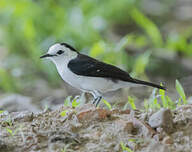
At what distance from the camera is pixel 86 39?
370 inches

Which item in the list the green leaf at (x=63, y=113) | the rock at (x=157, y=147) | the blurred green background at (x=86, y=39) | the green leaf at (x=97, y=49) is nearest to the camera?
the rock at (x=157, y=147)

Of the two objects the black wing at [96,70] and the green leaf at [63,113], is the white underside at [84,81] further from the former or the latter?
the green leaf at [63,113]

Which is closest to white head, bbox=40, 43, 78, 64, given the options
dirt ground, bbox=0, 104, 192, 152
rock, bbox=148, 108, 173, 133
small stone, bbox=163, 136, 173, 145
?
dirt ground, bbox=0, 104, 192, 152

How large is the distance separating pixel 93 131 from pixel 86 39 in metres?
5.47

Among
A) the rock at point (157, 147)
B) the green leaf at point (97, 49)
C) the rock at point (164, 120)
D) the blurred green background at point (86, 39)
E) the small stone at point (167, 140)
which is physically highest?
the blurred green background at point (86, 39)

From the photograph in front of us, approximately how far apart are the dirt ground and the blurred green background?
11.5 feet

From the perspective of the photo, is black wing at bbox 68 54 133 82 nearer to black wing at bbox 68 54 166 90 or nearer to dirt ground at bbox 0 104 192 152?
black wing at bbox 68 54 166 90

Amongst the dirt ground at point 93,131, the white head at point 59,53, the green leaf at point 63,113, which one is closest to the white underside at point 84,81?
the white head at point 59,53

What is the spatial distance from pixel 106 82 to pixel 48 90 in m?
3.57

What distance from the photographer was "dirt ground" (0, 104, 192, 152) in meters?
3.80

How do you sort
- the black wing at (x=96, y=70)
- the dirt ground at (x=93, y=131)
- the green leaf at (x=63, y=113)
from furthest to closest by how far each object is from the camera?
the black wing at (x=96, y=70) → the green leaf at (x=63, y=113) → the dirt ground at (x=93, y=131)

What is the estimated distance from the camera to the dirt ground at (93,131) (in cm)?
380

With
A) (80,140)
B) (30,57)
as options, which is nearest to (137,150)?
(80,140)

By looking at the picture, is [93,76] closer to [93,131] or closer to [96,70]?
[96,70]
